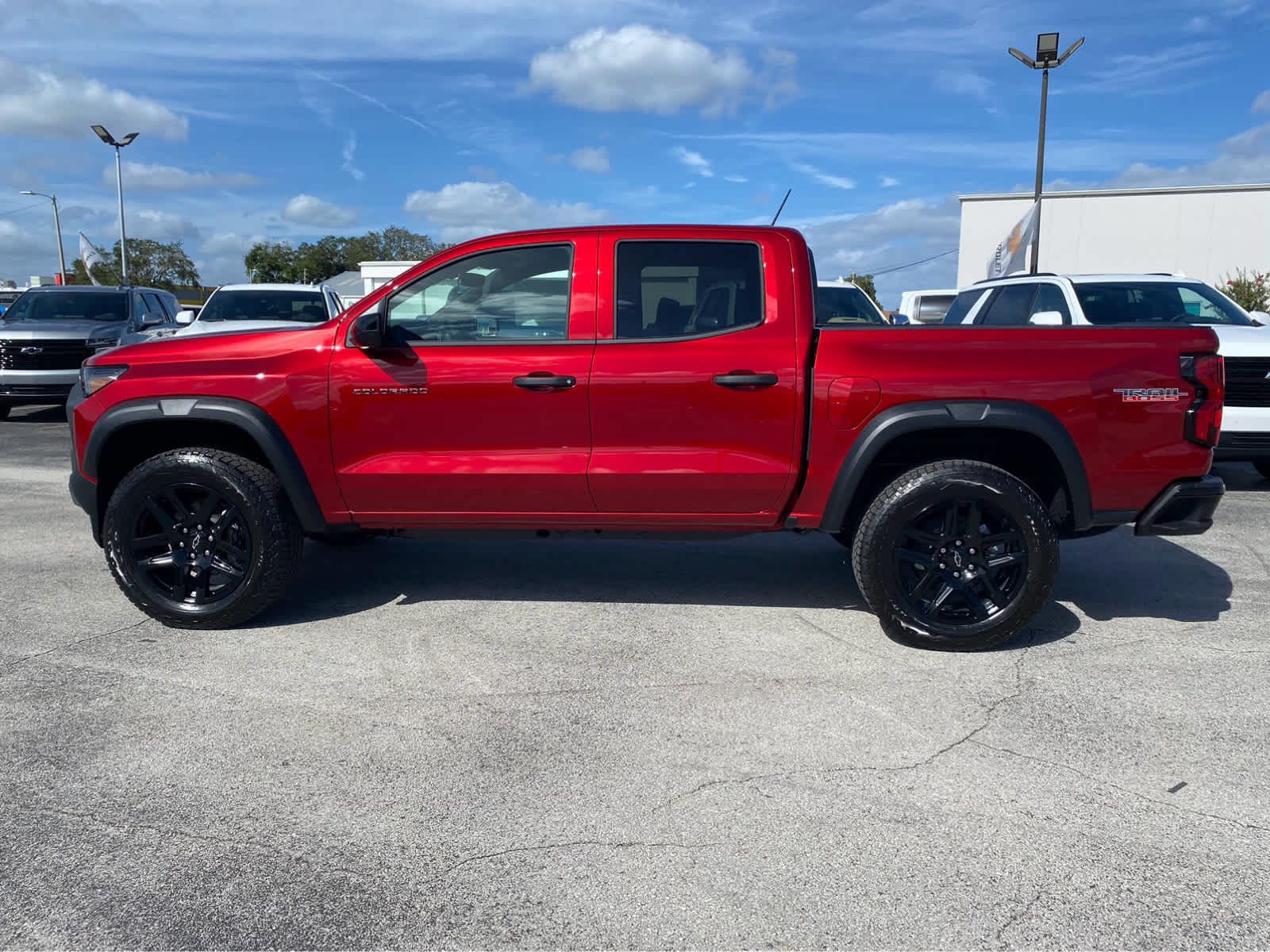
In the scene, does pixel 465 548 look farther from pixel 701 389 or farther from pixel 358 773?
pixel 358 773

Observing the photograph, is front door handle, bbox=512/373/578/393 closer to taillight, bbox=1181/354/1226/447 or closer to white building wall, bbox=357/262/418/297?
taillight, bbox=1181/354/1226/447

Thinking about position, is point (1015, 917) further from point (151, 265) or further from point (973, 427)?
point (151, 265)

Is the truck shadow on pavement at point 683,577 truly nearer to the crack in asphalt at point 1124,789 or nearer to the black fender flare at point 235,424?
the black fender flare at point 235,424

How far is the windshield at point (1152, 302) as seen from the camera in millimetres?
8977

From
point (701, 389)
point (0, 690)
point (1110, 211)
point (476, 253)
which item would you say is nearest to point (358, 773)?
point (0, 690)

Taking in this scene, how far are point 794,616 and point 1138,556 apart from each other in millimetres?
2769

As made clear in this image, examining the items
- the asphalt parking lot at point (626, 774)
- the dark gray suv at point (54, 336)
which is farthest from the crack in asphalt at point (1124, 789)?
the dark gray suv at point (54, 336)

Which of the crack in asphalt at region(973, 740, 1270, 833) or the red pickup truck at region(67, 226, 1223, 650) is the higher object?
the red pickup truck at region(67, 226, 1223, 650)

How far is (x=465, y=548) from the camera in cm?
639

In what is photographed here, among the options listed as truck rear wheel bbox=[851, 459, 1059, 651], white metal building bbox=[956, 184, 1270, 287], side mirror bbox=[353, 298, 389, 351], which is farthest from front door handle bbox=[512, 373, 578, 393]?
white metal building bbox=[956, 184, 1270, 287]

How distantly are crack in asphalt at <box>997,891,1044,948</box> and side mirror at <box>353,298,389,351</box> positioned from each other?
10.8ft

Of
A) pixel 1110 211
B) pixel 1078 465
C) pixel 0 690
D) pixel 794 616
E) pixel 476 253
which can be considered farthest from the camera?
pixel 1110 211

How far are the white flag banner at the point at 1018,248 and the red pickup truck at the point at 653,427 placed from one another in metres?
18.1

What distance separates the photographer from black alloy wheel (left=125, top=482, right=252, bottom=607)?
15.2ft
